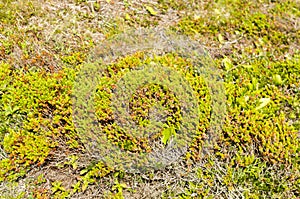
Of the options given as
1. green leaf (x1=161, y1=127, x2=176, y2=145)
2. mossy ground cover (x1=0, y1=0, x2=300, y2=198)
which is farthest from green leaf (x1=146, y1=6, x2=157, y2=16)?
green leaf (x1=161, y1=127, x2=176, y2=145)

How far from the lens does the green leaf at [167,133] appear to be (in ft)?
14.0

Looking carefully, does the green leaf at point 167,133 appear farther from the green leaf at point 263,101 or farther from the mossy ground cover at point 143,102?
the green leaf at point 263,101

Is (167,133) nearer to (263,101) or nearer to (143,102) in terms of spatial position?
(143,102)

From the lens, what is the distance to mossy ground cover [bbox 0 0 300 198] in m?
4.05

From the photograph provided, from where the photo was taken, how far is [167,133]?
430 cm

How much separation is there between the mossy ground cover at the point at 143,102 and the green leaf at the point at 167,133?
0.21ft

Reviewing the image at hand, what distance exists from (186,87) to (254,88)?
0.92 m

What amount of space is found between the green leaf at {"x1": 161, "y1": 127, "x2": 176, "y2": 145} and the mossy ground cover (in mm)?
63

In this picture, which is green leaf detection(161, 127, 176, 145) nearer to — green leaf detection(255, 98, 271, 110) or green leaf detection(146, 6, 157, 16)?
green leaf detection(255, 98, 271, 110)

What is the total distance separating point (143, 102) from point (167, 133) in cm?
49

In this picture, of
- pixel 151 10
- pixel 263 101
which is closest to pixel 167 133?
pixel 263 101

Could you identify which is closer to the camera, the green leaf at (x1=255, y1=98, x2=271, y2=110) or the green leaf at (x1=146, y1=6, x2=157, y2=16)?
the green leaf at (x1=255, y1=98, x2=271, y2=110)

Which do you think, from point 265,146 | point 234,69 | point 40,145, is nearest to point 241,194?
point 265,146

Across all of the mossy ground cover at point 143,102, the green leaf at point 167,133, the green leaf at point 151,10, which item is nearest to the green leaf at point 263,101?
the mossy ground cover at point 143,102
